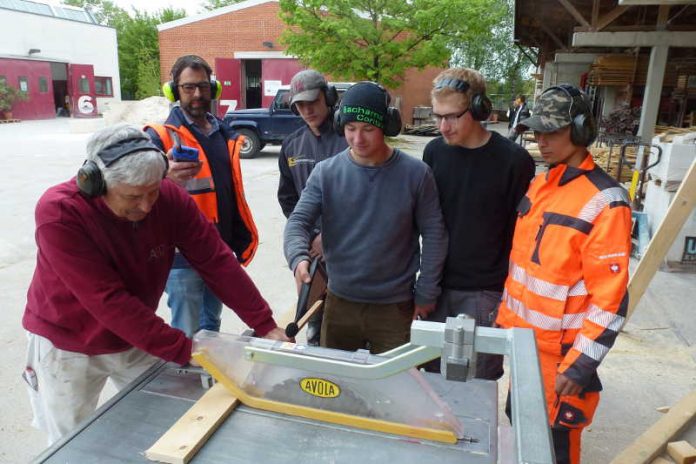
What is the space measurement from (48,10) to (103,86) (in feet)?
17.7

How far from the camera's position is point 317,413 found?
1.46 meters

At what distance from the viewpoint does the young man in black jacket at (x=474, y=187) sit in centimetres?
219

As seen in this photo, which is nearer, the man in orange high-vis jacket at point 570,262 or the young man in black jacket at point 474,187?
the man in orange high-vis jacket at point 570,262

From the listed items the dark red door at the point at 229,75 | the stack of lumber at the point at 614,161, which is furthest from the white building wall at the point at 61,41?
the stack of lumber at the point at 614,161

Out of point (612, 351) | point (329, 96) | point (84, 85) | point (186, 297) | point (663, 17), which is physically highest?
point (663, 17)

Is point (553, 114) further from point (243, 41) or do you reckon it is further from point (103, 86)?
point (103, 86)

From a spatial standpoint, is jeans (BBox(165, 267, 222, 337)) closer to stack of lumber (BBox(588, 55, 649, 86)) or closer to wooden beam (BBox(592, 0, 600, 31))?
wooden beam (BBox(592, 0, 600, 31))

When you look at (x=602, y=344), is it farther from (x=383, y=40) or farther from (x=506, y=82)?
(x=506, y=82)

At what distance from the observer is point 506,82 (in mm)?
37750

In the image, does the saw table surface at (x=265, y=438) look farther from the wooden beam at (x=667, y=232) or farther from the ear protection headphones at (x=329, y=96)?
the wooden beam at (x=667, y=232)

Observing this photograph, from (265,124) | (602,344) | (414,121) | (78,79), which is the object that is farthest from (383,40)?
(78,79)

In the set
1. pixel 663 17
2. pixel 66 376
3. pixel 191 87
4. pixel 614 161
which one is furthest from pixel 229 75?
pixel 66 376

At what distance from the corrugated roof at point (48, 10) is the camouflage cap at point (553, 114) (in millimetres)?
34658

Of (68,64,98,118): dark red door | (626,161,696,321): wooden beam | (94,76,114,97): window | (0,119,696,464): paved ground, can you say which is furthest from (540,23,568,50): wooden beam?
(94,76,114,97): window
